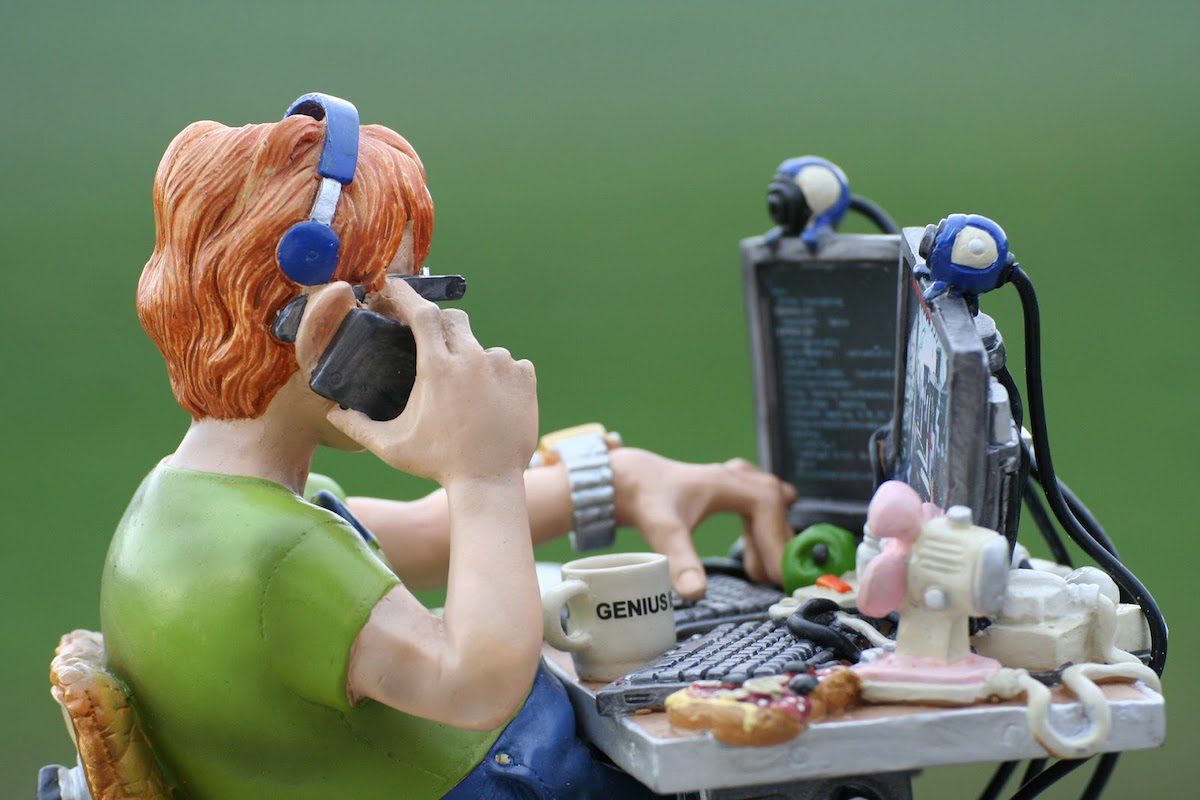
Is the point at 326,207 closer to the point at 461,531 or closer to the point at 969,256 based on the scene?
the point at 461,531

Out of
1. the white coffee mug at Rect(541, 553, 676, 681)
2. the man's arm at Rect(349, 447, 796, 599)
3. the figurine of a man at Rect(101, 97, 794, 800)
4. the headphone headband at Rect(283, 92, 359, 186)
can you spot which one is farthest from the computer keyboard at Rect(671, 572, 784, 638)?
the headphone headband at Rect(283, 92, 359, 186)

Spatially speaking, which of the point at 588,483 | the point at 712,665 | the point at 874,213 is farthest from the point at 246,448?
the point at 874,213

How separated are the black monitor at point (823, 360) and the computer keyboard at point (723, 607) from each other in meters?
0.21

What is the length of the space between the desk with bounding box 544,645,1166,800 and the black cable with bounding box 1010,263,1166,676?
0.74 ft

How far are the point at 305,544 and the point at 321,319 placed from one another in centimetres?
20

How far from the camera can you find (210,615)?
1.28 m

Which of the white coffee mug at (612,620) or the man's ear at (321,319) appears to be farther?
the white coffee mug at (612,620)

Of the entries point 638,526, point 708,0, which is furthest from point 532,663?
point 708,0

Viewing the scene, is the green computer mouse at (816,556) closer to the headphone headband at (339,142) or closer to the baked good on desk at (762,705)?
the baked good on desk at (762,705)

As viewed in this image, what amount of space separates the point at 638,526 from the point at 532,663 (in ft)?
2.06

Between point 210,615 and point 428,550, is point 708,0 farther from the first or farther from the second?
point 210,615

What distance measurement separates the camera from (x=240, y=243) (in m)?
1.33

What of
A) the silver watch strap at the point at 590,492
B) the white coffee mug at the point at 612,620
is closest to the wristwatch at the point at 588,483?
the silver watch strap at the point at 590,492

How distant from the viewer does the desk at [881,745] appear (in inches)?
47.6
